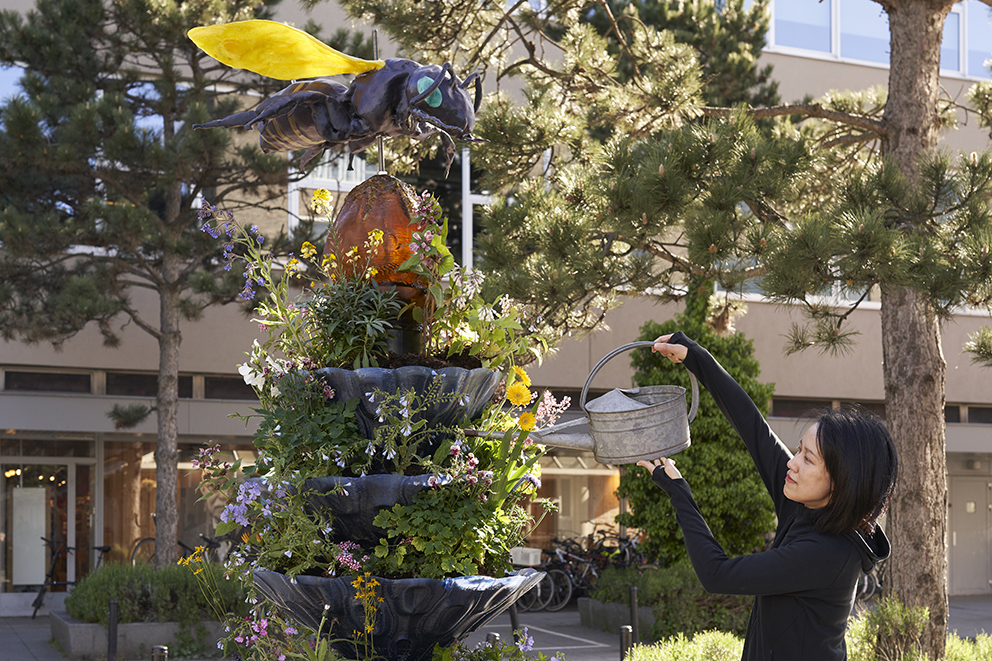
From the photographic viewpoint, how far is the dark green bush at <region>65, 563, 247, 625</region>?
9.45 m

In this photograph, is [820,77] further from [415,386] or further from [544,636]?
[415,386]

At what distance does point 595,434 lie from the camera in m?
2.61

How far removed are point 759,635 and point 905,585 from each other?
4.99 meters

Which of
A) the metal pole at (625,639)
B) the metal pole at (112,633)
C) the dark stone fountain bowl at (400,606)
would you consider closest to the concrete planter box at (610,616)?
the metal pole at (625,639)

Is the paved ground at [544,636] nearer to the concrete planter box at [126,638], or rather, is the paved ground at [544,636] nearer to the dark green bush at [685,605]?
the concrete planter box at [126,638]

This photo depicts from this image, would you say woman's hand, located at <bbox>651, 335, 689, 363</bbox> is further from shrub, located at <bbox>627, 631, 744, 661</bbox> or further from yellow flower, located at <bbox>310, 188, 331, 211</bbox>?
shrub, located at <bbox>627, 631, 744, 661</bbox>

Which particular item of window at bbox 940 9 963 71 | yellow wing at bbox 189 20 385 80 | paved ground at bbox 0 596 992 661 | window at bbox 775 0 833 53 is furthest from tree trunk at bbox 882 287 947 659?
window at bbox 940 9 963 71

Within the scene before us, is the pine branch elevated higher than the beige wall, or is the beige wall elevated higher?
the beige wall

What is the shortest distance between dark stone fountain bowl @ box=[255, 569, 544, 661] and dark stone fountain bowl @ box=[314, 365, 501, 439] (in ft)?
1.64

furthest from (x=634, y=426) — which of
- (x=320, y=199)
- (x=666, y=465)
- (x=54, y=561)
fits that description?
(x=54, y=561)

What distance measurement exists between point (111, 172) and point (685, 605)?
798 centimetres

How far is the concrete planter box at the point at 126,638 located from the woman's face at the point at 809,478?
8.17 m

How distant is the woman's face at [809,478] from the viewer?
2324 millimetres

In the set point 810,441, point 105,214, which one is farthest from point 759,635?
point 105,214
